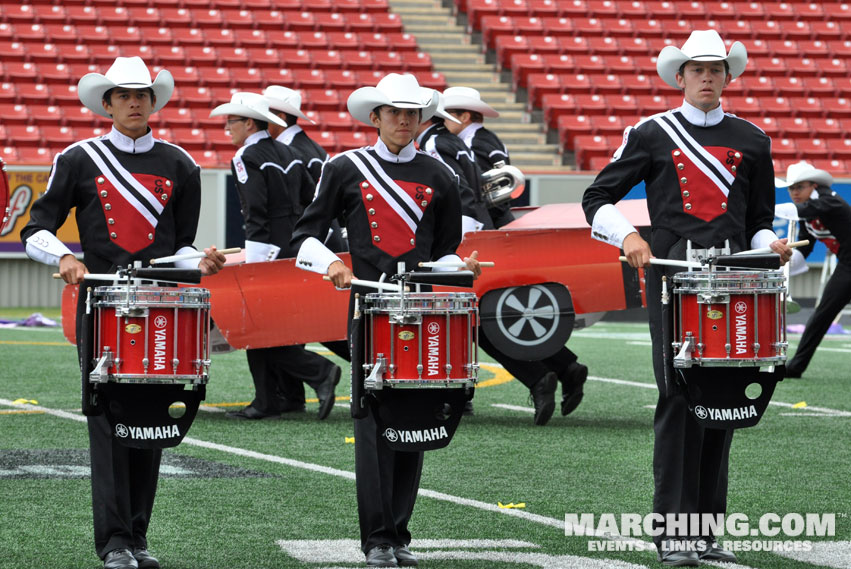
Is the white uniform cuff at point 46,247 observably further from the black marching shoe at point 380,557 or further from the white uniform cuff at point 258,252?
the white uniform cuff at point 258,252

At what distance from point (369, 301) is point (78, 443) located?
3.43 meters

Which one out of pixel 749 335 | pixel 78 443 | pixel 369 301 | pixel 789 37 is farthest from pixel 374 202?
pixel 789 37

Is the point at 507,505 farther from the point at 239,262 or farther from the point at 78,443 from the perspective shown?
the point at 239,262

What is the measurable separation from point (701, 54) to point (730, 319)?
3.31ft

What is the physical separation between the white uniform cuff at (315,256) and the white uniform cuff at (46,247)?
80 centimetres

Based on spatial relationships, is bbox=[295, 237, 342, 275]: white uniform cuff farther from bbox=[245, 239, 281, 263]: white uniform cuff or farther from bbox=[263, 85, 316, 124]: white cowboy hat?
bbox=[263, 85, 316, 124]: white cowboy hat

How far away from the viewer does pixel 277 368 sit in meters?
9.27

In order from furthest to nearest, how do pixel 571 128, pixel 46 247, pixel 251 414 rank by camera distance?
pixel 571 128 < pixel 251 414 < pixel 46 247

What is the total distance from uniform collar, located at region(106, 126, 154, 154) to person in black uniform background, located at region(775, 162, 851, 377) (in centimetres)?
767

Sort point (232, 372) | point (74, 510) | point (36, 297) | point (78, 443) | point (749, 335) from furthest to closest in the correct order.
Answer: point (36, 297)
point (232, 372)
point (78, 443)
point (74, 510)
point (749, 335)

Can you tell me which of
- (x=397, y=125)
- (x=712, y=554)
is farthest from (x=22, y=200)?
(x=712, y=554)

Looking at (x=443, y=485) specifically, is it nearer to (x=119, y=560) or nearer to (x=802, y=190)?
(x=119, y=560)

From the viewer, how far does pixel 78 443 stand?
7.88 metres

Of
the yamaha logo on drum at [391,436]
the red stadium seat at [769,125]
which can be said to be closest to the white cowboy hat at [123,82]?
the yamaha logo on drum at [391,436]
